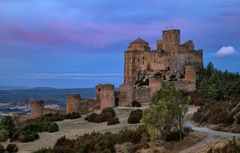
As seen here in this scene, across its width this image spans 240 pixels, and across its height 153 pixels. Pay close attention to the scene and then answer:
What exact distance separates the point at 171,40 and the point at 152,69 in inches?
212

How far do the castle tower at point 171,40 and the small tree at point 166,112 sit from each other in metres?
37.4

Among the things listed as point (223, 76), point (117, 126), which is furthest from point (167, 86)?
point (223, 76)

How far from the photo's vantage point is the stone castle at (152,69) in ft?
179

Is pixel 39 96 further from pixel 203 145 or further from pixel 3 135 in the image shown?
pixel 203 145

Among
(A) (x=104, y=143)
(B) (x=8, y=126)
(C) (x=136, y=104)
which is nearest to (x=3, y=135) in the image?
(B) (x=8, y=126)

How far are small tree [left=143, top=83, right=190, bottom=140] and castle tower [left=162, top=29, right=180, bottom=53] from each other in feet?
123

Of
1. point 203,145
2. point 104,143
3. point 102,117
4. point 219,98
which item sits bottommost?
point 104,143

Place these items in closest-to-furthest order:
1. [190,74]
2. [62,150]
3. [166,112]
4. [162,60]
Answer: [166,112] < [62,150] < [190,74] < [162,60]

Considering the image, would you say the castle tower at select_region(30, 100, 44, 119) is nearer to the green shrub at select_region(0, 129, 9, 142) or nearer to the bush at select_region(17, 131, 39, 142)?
the green shrub at select_region(0, 129, 9, 142)

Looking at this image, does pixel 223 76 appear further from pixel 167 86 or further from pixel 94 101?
pixel 167 86

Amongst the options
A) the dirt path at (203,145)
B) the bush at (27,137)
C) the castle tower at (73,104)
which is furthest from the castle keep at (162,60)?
the dirt path at (203,145)

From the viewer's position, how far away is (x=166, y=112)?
87.8ft

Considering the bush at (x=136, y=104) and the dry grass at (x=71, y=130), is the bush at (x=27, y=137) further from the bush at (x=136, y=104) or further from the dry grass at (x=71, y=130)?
the bush at (x=136, y=104)

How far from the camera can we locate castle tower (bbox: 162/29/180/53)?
6488 cm
